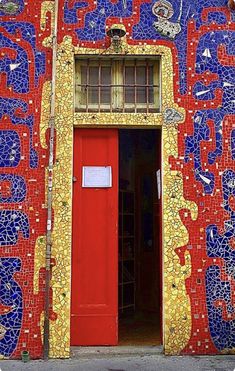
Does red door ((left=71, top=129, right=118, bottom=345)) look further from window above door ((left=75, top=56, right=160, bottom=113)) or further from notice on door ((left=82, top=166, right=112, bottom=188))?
window above door ((left=75, top=56, right=160, bottom=113))

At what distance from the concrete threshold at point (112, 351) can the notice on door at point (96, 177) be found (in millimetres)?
1986

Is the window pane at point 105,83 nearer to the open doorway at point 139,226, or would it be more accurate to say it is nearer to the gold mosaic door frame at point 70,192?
the gold mosaic door frame at point 70,192

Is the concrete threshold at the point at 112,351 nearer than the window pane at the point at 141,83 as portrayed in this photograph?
Yes

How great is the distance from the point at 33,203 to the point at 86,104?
1.45 metres

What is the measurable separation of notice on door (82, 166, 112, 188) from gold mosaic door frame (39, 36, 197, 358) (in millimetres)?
262

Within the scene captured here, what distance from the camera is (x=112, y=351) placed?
5.97m

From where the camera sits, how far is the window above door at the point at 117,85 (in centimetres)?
638

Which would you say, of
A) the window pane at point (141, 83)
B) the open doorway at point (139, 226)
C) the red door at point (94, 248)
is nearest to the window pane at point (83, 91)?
the red door at point (94, 248)

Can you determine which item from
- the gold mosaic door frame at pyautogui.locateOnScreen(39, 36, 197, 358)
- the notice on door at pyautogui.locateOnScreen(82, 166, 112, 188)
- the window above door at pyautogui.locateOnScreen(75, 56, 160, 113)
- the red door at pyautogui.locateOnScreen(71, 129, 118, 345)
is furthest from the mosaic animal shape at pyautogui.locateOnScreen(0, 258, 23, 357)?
the window above door at pyautogui.locateOnScreen(75, 56, 160, 113)

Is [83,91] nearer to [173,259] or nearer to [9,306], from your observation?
[173,259]

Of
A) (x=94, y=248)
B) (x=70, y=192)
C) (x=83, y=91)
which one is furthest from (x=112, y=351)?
(x=83, y=91)

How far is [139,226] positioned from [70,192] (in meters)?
3.23

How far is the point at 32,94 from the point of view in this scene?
615cm

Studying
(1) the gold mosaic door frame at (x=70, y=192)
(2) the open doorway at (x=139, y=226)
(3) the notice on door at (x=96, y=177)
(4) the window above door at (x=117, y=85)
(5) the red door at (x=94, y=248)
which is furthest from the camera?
(2) the open doorway at (x=139, y=226)
